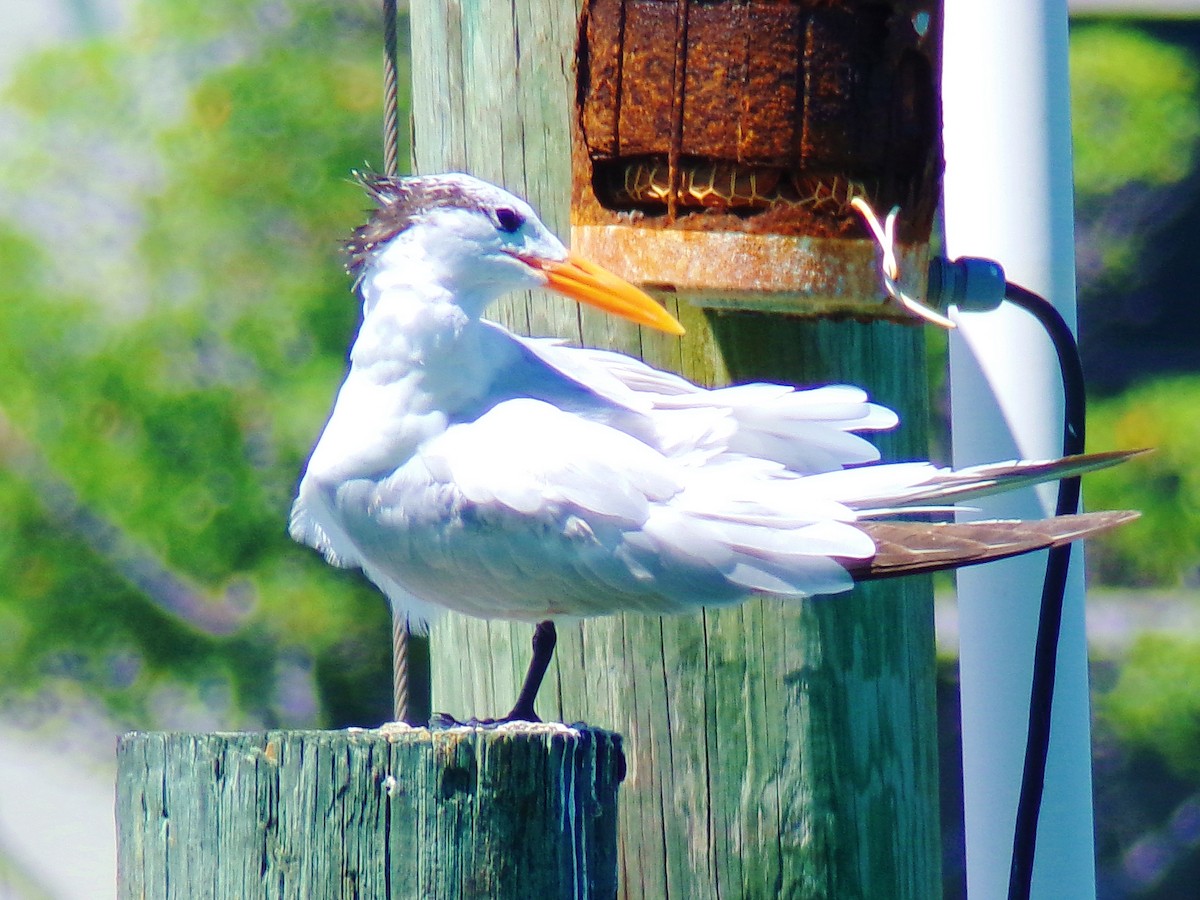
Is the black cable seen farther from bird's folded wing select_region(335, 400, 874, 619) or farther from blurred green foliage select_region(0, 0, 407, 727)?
blurred green foliage select_region(0, 0, 407, 727)

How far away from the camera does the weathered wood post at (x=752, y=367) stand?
208 centimetres

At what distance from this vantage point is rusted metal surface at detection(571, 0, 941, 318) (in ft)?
6.77

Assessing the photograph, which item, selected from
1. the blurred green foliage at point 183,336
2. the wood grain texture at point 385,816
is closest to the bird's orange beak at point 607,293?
the wood grain texture at point 385,816

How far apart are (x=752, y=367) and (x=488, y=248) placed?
1.42 feet

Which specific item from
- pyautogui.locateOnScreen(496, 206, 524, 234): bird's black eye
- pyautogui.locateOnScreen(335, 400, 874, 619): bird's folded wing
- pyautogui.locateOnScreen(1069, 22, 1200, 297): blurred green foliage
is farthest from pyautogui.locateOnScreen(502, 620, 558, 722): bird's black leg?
pyautogui.locateOnScreen(1069, 22, 1200, 297): blurred green foliage

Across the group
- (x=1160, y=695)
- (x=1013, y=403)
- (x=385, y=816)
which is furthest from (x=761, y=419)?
(x=1160, y=695)

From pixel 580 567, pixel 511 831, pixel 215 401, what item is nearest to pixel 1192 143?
pixel 215 401

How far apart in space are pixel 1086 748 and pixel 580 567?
2.78 ft

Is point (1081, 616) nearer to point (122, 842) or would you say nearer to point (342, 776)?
point (342, 776)

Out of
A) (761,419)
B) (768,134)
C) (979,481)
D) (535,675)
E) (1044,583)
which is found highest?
(768,134)

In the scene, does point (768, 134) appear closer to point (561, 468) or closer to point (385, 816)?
point (561, 468)

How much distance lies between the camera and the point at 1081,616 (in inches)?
90.6

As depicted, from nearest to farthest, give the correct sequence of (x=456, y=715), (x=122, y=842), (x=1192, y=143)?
1. (x=122, y=842)
2. (x=456, y=715)
3. (x=1192, y=143)

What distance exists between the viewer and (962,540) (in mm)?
1874
